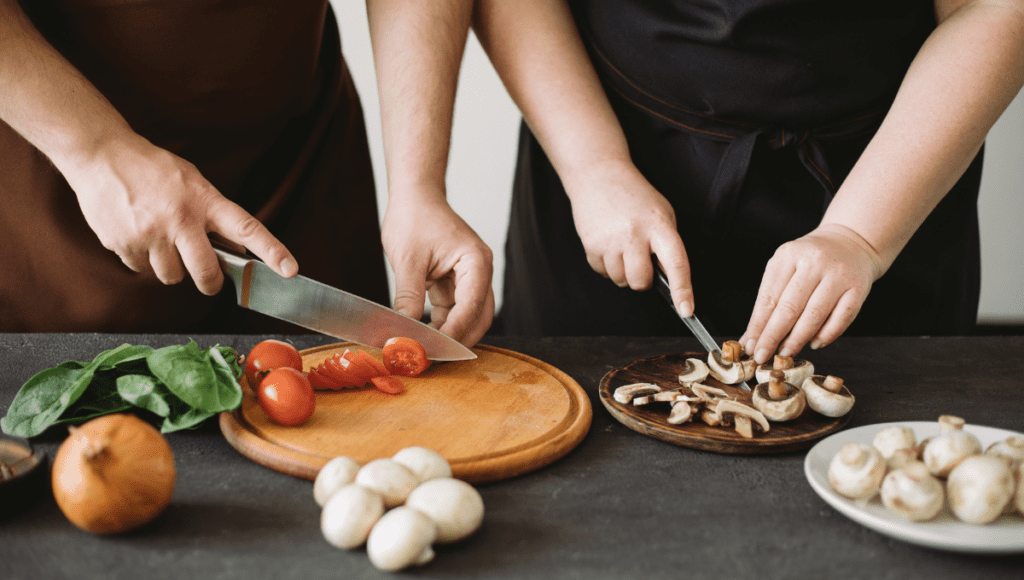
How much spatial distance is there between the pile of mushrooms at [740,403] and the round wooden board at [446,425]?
0.13m

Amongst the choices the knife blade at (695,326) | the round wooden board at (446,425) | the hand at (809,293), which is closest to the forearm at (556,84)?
the knife blade at (695,326)

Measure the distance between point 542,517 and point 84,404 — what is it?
673mm

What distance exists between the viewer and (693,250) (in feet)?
5.62

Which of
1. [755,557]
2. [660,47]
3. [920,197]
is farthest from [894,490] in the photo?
[660,47]

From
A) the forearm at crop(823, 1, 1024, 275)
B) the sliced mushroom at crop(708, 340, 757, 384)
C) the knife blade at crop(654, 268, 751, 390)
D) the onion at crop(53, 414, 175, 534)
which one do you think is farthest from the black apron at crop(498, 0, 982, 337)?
the onion at crop(53, 414, 175, 534)

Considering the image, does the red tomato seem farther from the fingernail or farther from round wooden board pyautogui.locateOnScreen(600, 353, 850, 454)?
the fingernail

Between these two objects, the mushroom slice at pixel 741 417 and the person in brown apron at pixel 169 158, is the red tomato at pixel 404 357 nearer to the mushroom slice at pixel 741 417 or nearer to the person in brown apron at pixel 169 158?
the person in brown apron at pixel 169 158

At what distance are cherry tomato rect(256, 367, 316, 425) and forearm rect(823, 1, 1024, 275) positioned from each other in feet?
3.22

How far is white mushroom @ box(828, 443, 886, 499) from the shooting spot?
806mm

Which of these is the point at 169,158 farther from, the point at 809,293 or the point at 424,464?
the point at 809,293

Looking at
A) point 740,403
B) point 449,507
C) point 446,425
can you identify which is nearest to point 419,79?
point 446,425

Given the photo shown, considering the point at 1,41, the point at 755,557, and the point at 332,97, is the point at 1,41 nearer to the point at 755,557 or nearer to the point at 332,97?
the point at 332,97

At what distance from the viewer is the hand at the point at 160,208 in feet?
3.90

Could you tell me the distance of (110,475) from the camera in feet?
2.47
